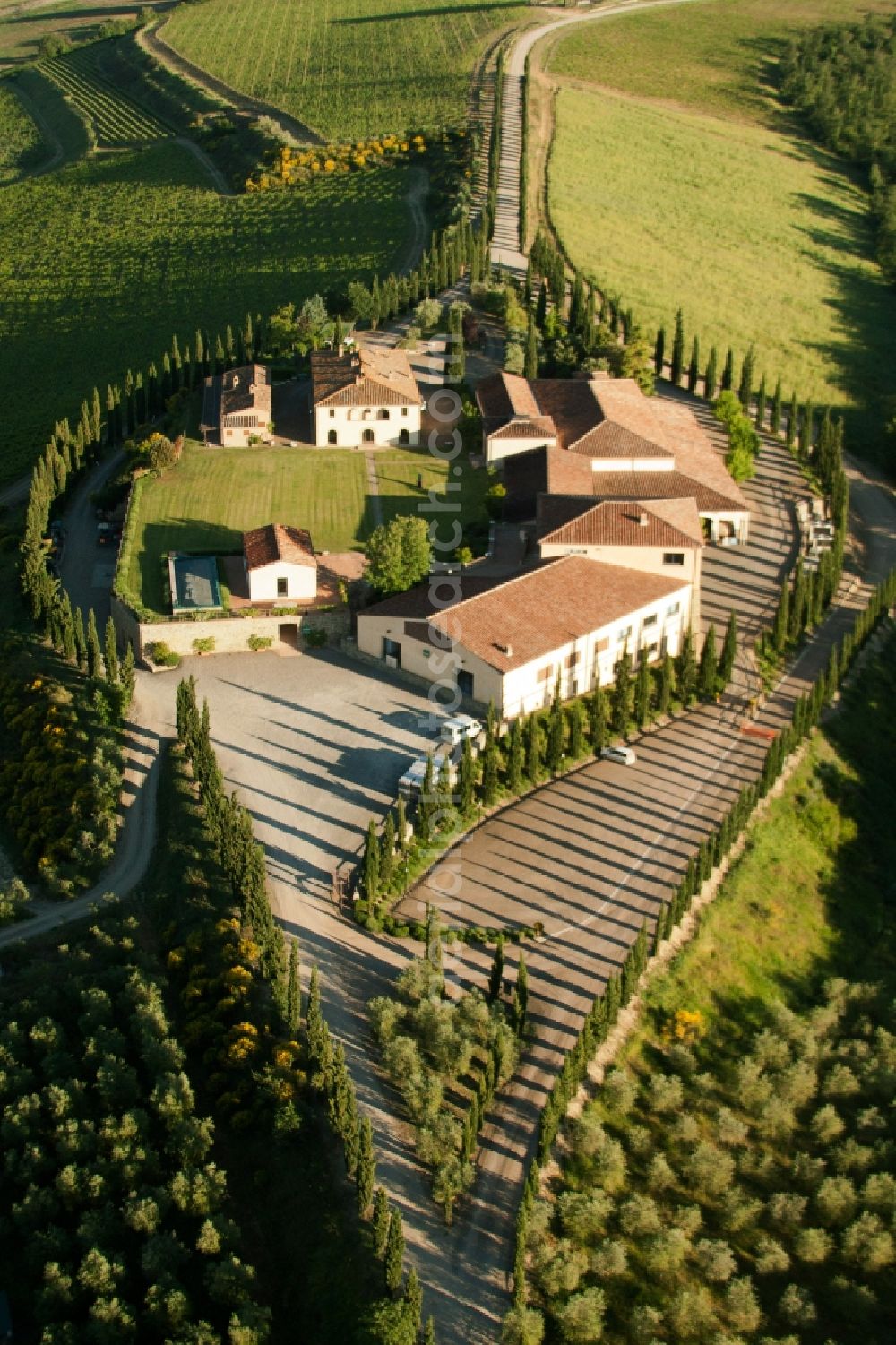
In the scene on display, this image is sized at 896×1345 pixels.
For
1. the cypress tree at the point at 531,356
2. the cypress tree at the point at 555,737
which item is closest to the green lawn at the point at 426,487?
the cypress tree at the point at 531,356

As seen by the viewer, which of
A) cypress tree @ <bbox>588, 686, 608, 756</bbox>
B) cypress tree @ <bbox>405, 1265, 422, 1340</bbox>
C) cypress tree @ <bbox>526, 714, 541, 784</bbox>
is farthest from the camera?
cypress tree @ <bbox>588, 686, 608, 756</bbox>

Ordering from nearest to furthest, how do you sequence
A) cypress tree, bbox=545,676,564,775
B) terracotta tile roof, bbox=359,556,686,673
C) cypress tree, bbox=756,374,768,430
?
1. cypress tree, bbox=545,676,564,775
2. terracotta tile roof, bbox=359,556,686,673
3. cypress tree, bbox=756,374,768,430

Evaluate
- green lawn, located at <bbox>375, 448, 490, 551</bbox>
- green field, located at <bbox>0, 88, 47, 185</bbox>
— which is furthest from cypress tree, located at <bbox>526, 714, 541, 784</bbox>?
green field, located at <bbox>0, 88, 47, 185</bbox>

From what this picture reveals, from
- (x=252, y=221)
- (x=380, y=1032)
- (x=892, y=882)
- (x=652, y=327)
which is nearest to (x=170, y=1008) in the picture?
(x=380, y=1032)

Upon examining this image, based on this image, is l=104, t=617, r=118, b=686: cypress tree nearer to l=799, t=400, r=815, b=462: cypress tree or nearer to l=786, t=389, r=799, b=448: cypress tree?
l=799, t=400, r=815, b=462: cypress tree

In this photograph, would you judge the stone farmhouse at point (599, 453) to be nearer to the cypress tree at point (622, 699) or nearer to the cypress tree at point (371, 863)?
the cypress tree at point (622, 699)

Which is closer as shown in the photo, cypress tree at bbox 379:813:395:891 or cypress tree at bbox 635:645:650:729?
cypress tree at bbox 379:813:395:891

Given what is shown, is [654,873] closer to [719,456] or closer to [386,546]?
[386,546]
